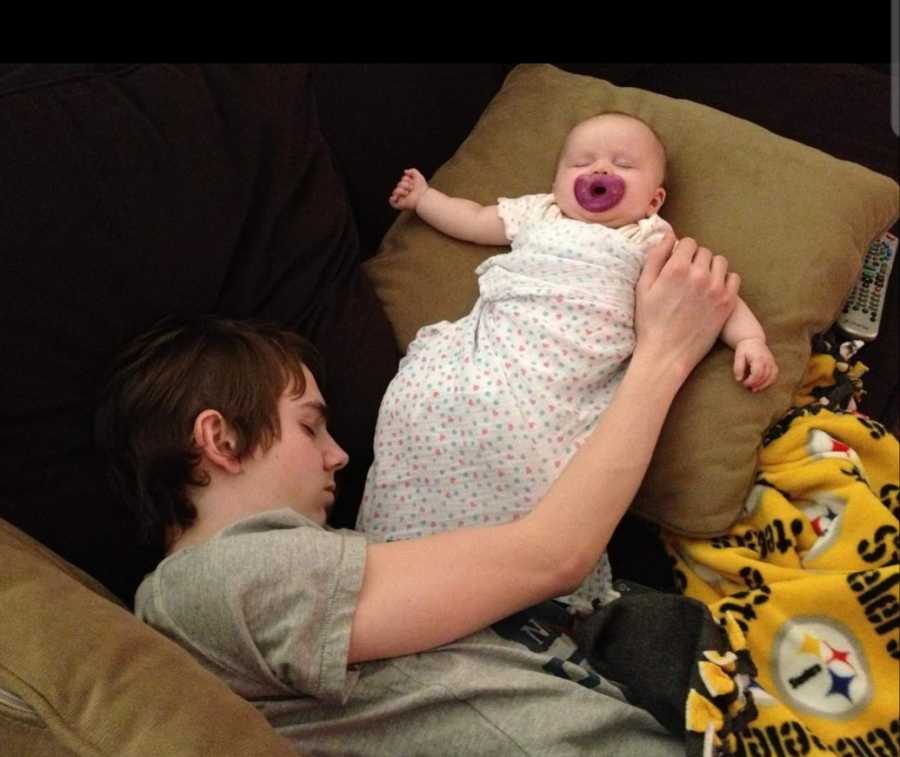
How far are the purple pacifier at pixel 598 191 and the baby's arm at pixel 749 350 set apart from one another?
22cm

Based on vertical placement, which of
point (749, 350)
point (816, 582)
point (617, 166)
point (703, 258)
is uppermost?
point (617, 166)

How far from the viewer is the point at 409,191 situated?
55.0 inches

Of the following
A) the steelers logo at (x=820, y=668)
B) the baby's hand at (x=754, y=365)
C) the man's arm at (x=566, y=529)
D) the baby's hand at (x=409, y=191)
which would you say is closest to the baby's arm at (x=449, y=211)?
the baby's hand at (x=409, y=191)

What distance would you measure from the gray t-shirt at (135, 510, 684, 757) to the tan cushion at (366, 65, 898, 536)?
30 cm

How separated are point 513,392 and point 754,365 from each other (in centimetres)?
30

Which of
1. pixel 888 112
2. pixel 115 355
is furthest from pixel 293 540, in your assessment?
pixel 888 112

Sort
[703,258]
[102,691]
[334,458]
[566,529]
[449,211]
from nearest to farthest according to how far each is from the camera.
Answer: [102,691]
[566,529]
[334,458]
[703,258]
[449,211]

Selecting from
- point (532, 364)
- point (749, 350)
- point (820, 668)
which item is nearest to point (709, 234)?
point (749, 350)

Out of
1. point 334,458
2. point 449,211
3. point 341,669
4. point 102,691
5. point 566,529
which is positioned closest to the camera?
point 102,691

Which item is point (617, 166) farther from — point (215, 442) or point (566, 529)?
point (215, 442)

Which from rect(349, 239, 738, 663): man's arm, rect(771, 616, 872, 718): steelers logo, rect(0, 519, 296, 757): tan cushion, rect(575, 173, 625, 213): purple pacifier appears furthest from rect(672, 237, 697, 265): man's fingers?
rect(0, 519, 296, 757): tan cushion

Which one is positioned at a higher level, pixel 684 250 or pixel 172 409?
pixel 684 250

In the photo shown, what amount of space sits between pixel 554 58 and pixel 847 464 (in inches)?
36.0

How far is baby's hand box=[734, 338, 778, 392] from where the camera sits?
115 centimetres
